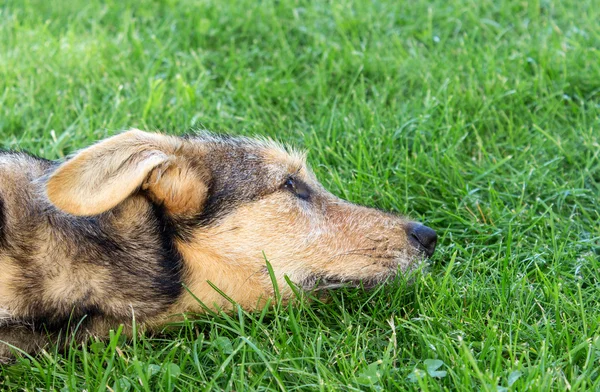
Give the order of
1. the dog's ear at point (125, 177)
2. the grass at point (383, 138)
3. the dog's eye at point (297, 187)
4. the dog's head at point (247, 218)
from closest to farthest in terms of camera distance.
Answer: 1. the dog's ear at point (125, 177)
2. the grass at point (383, 138)
3. the dog's head at point (247, 218)
4. the dog's eye at point (297, 187)

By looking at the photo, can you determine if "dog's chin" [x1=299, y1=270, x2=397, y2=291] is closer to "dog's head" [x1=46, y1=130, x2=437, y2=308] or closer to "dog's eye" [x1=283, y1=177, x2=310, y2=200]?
"dog's head" [x1=46, y1=130, x2=437, y2=308]

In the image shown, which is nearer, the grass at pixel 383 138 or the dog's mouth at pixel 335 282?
the grass at pixel 383 138

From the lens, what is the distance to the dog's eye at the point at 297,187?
Result: 4113mm

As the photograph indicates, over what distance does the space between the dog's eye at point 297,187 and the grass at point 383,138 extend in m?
0.55

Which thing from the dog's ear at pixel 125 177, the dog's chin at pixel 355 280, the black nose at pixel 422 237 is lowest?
the dog's chin at pixel 355 280

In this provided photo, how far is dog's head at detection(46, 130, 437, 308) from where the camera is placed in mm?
3646

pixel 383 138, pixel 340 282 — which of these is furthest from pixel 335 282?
pixel 383 138

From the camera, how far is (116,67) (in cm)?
667

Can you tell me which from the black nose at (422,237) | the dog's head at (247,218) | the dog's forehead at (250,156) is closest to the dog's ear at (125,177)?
the dog's head at (247,218)

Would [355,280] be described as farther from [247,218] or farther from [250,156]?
[250,156]

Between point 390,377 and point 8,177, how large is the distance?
2.05 m

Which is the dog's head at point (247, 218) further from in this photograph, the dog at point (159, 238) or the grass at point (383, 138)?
the grass at point (383, 138)

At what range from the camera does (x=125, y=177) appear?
3434mm


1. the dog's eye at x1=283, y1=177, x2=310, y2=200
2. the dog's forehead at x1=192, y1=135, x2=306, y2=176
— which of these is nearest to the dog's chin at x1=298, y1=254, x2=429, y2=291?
the dog's eye at x1=283, y1=177, x2=310, y2=200
